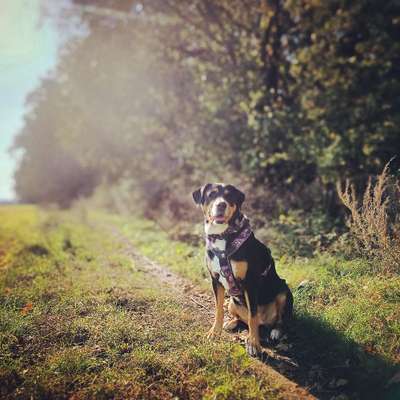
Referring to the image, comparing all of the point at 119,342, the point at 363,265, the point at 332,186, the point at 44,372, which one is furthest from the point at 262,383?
the point at 332,186

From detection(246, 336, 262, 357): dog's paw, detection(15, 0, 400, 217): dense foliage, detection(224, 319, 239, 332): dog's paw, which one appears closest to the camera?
detection(246, 336, 262, 357): dog's paw

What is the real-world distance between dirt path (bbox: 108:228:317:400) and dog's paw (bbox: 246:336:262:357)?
8 centimetres

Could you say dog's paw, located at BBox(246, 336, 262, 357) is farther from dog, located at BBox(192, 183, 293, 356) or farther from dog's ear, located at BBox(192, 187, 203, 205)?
dog's ear, located at BBox(192, 187, 203, 205)

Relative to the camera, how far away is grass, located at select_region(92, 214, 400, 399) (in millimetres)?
3674

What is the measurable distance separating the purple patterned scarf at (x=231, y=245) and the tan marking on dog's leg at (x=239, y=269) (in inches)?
2.3

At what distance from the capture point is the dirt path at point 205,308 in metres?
3.65

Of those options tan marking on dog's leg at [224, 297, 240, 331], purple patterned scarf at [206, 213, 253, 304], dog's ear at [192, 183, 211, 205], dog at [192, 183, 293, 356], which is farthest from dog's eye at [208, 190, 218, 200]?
tan marking on dog's leg at [224, 297, 240, 331]

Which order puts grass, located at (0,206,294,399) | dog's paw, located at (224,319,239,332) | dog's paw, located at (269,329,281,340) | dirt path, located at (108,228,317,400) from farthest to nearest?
dog's paw, located at (224,319,239,332), dog's paw, located at (269,329,281,340), dirt path, located at (108,228,317,400), grass, located at (0,206,294,399)

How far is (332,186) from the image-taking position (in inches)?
412

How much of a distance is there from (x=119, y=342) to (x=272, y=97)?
32.6ft

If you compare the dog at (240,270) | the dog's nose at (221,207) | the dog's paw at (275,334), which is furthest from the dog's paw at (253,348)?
the dog's nose at (221,207)

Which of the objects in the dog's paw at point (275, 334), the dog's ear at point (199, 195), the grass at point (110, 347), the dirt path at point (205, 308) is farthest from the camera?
the dog's ear at point (199, 195)

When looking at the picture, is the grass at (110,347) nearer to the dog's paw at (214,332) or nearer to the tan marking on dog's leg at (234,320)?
the dog's paw at (214,332)

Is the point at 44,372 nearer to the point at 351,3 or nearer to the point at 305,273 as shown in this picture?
the point at 305,273
